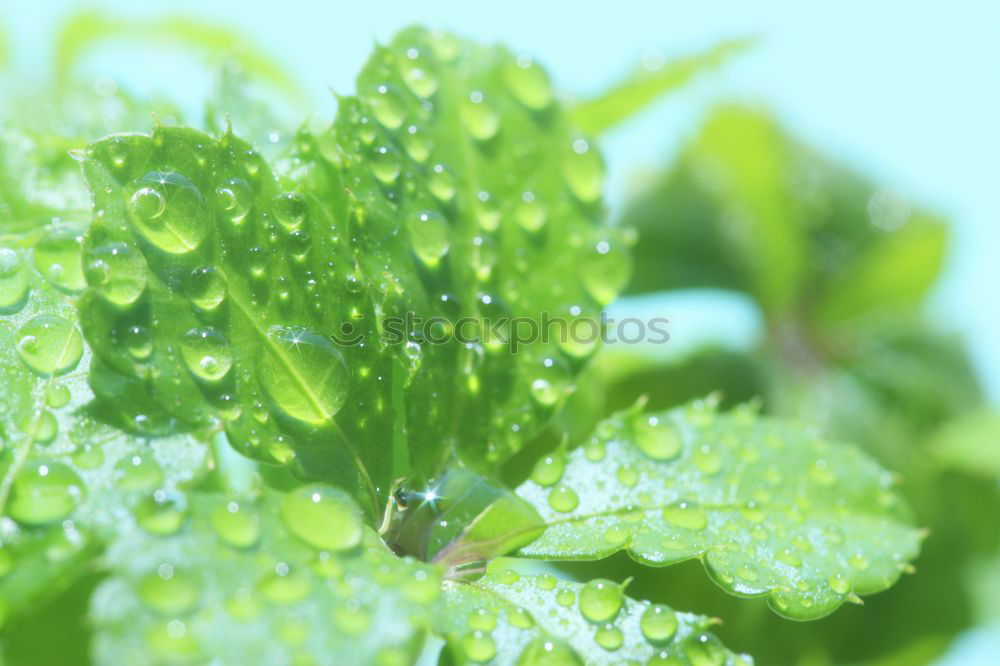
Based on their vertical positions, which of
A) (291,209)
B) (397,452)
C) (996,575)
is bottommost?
(996,575)

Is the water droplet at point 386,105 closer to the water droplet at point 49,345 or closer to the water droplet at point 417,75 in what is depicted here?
the water droplet at point 417,75

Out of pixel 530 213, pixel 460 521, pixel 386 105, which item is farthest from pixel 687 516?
pixel 386 105

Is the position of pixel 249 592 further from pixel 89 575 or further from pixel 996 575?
pixel 996 575

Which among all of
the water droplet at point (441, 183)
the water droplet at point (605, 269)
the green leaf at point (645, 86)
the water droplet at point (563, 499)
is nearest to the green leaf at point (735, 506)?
the water droplet at point (563, 499)

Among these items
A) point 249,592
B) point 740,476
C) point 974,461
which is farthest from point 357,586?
point 974,461

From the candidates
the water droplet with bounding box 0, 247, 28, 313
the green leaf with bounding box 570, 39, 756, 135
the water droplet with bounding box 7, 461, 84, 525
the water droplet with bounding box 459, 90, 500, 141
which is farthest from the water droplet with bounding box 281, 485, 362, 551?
the green leaf with bounding box 570, 39, 756, 135

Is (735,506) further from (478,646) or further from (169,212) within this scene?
(169,212)
